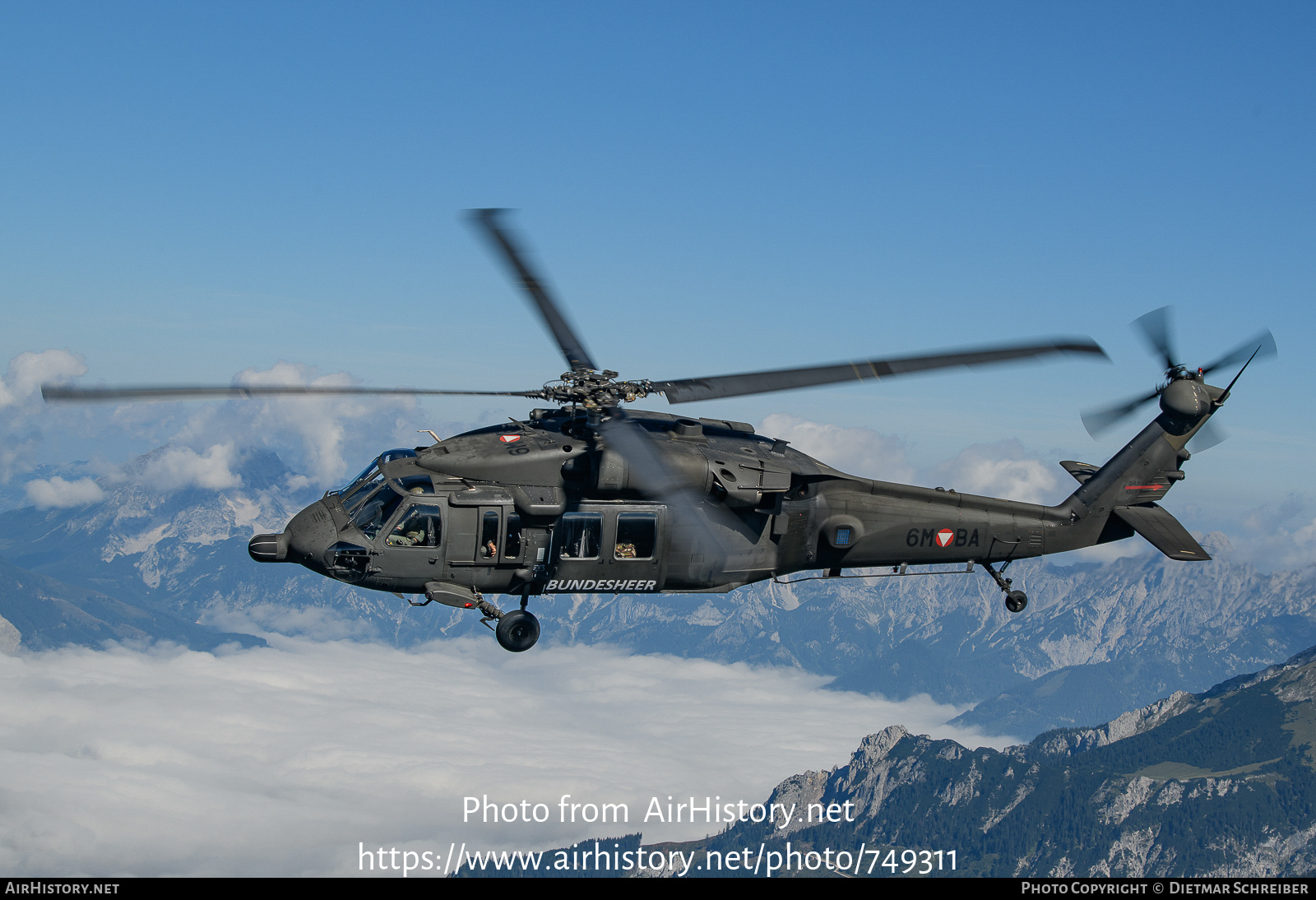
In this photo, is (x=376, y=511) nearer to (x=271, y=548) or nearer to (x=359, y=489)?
(x=359, y=489)

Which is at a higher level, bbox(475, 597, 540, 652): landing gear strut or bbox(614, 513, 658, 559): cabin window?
bbox(614, 513, 658, 559): cabin window

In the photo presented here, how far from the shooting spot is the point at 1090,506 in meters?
38.2

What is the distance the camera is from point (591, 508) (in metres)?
31.0

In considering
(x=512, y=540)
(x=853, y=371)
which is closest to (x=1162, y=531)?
(x=853, y=371)

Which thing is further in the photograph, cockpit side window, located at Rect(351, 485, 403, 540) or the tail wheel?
the tail wheel

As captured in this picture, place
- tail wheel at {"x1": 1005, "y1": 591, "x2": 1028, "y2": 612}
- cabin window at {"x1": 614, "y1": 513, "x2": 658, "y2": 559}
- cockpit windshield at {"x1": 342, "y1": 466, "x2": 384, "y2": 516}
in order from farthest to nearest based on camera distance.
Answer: tail wheel at {"x1": 1005, "y1": 591, "x2": 1028, "y2": 612}
cabin window at {"x1": 614, "y1": 513, "x2": 658, "y2": 559}
cockpit windshield at {"x1": 342, "y1": 466, "x2": 384, "y2": 516}

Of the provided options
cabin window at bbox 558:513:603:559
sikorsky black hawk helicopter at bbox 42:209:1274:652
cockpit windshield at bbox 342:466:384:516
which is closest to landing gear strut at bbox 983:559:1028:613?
sikorsky black hawk helicopter at bbox 42:209:1274:652

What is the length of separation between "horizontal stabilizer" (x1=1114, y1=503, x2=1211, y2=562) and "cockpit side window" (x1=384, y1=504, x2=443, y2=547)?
1004 inches

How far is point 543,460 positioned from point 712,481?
5.49m

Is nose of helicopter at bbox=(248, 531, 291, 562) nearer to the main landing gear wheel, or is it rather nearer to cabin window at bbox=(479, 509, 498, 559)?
cabin window at bbox=(479, 509, 498, 559)

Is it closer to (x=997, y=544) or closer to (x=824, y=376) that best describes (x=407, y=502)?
(x=824, y=376)

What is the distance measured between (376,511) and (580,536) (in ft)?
21.3

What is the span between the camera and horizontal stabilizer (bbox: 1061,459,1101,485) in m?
39.9

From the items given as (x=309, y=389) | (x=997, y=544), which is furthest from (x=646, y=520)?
(x=997, y=544)
